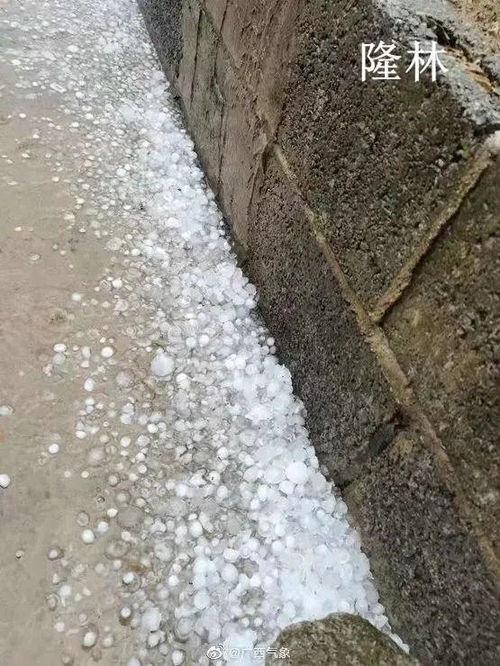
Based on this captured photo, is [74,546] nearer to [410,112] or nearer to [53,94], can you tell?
[410,112]

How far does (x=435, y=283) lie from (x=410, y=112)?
33 centimetres

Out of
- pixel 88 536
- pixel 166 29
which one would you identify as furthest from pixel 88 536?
pixel 166 29

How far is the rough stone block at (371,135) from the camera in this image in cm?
107

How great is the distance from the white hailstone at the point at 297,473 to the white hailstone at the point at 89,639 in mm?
617

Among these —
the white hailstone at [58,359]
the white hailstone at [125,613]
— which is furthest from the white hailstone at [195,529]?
the white hailstone at [58,359]

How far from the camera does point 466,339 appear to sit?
42.6 inches

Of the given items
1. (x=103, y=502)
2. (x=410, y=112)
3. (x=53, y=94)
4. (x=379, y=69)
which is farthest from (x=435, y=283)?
(x=53, y=94)

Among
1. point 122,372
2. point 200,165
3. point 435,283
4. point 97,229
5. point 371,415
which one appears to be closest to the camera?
point 435,283

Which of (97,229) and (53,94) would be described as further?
(53,94)

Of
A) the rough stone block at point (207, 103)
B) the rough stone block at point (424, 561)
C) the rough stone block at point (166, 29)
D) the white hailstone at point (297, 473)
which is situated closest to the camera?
the rough stone block at point (424, 561)

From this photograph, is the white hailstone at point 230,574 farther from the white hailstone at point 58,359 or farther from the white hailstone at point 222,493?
the white hailstone at point 58,359

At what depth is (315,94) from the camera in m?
1.45
